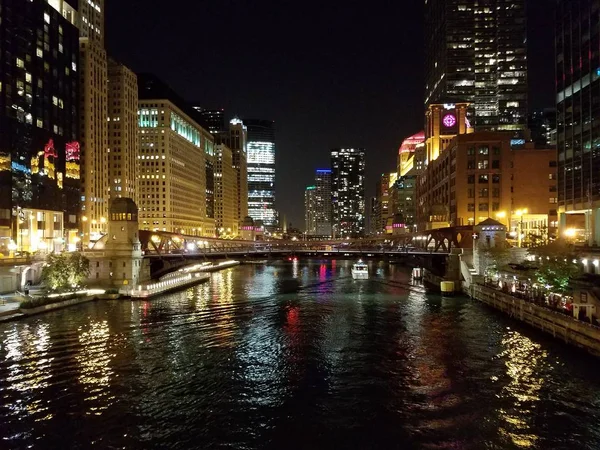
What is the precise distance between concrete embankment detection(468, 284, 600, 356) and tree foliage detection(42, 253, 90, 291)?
5664 cm

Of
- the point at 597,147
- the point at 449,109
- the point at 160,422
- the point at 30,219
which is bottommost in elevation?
the point at 160,422

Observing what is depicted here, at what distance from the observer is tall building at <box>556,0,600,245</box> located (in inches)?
2815

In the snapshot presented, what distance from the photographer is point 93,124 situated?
153 metres

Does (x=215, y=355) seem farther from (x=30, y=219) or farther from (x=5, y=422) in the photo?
(x=30, y=219)

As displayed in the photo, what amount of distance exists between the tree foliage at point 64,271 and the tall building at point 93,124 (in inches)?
2876

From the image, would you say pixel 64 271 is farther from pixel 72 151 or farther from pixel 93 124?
pixel 93 124

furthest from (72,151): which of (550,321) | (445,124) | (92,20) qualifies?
(550,321)

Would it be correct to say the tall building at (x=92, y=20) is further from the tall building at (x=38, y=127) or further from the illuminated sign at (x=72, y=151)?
the illuminated sign at (x=72, y=151)

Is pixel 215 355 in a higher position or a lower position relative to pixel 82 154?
lower

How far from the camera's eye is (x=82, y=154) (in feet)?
492

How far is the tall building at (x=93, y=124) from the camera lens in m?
149

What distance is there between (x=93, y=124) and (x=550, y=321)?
5759 inches

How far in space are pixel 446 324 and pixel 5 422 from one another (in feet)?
129

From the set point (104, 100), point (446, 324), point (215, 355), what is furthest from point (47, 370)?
point (104, 100)
